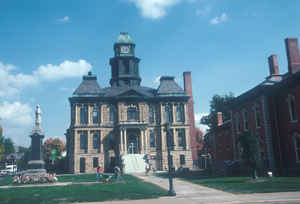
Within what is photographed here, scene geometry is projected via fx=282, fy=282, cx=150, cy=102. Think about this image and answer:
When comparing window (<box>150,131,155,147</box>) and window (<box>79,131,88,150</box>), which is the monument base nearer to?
window (<box>79,131,88,150</box>)

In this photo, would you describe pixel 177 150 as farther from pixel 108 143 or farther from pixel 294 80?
pixel 294 80

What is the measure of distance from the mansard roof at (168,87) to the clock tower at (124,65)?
17.2 feet

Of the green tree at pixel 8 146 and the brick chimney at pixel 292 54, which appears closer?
the brick chimney at pixel 292 54

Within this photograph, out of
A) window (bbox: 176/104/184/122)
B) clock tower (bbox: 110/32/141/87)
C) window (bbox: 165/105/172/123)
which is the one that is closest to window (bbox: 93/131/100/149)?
clock tower (bbox: 110/32/141/87)

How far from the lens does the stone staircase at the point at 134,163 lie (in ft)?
146

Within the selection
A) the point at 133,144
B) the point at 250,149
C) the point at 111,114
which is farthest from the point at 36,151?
the point at 111,114

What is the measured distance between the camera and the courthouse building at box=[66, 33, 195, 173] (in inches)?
1964

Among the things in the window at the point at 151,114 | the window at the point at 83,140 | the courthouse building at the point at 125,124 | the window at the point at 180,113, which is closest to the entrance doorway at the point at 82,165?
the courthouse building at the point at 125,124

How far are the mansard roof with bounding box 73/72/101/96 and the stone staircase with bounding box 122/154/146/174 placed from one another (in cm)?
1361

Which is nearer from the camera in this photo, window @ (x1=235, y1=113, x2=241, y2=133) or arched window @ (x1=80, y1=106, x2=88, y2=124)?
window @ (x1=235, y1=113, x2=241, y2=133)

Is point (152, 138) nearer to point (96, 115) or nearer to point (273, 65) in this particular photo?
point (96, 115)

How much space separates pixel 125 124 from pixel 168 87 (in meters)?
12.1

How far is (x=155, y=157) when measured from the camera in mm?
51531

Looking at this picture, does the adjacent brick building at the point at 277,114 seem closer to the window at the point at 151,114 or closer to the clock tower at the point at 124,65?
the window at the point at 151,114
